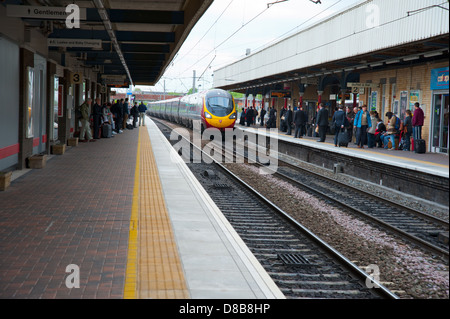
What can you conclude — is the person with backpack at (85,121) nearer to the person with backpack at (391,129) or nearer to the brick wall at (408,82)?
the person with backpack at (391,129)

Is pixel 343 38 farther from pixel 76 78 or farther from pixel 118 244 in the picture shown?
pixel 118 244

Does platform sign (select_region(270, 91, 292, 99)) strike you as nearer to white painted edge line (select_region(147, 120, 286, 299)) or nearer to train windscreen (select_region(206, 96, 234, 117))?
train windscreen (select_region(206, 96, 234, 117))

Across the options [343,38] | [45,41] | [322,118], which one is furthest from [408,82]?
[45,41]

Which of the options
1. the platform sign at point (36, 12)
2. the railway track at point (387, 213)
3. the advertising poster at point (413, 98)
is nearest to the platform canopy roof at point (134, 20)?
the platform sign at point (36, 12)

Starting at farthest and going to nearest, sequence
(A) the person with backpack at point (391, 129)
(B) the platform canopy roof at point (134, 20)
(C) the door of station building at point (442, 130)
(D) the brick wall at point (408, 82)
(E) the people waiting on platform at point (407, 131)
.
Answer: (A) the person with backpack at point (391, 129) < (D) the brick wall at point (408, 82) < (E) the people waiting on platform at point (407, 131) < (B) the platform canopy roof at point (134, 20) < (C) the door of station building at point (442, 130)

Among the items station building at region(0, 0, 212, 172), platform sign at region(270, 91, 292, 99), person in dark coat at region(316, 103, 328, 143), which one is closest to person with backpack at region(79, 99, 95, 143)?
station building at region(0, 0, 212, 172)

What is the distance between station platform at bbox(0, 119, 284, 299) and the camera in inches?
180

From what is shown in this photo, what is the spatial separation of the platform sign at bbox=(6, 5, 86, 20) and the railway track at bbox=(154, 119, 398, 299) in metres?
4.80

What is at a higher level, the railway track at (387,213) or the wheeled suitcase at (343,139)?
the wheeled suitcase at (343,139)

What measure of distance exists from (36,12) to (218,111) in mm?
17080

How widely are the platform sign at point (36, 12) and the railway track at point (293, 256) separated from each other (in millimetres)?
4800

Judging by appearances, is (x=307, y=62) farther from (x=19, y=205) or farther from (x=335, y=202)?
(x=19, y=205)

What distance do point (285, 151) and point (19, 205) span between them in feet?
53.9

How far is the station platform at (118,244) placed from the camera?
458 cm
